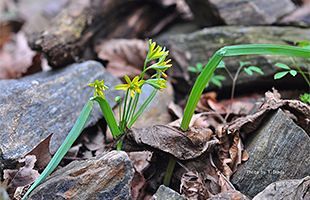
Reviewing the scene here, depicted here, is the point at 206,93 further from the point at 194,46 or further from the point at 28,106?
the point at 28,106

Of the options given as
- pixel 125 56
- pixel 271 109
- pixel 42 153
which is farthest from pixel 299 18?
pixel 42 153

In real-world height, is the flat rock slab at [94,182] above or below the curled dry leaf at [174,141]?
above

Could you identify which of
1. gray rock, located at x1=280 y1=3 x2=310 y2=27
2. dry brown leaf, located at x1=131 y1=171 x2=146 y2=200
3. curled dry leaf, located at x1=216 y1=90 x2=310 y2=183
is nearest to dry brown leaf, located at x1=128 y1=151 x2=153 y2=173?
dry brown leaf, located at x1=131 y1=171 x2=146 y2=200

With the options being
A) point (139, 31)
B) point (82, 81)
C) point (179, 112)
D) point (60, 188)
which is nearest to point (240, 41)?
point (179, 112)

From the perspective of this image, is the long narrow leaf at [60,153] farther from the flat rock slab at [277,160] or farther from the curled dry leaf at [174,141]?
the flat rock slab at [277,160]

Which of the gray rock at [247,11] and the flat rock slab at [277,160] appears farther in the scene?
the gray rock at [247,11]

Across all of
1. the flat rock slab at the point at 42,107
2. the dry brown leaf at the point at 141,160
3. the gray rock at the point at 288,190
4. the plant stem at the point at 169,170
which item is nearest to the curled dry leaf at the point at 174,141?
the plant stem at the point at 169,170
